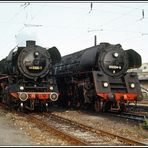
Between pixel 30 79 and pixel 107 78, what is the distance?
4.04 meters

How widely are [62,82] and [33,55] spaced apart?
15.6ft

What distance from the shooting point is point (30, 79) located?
19.6 meters

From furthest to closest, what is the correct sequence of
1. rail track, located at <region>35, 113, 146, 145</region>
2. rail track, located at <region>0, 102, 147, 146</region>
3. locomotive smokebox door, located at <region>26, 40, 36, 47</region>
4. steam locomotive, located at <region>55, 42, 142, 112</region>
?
locomotive smokebox door, located at <region>26, 40, 36, 47</region>, steam locomotive, located at <region>55, 42, 142, 112</region>, rail track, located at <region>35, 113, 146, 145</region>, rail track, located at <region>0, 102, 147, 146</region>

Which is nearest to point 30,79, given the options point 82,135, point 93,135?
point 82,135

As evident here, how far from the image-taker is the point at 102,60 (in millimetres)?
A: 19328

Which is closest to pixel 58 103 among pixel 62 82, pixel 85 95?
pixel 62 82

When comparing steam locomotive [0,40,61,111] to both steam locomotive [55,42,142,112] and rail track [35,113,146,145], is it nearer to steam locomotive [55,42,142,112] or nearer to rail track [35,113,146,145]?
steam locomotive [55,42,142,112]

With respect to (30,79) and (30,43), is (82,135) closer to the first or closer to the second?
(30,79)

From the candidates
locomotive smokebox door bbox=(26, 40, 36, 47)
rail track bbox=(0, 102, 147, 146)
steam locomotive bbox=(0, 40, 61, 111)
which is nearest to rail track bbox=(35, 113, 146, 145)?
rail track bbox=(0, 102, 147, 146)

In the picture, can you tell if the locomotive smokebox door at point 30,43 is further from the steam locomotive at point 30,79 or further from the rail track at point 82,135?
the rail track at point 82,135

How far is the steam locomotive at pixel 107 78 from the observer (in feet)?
61.5

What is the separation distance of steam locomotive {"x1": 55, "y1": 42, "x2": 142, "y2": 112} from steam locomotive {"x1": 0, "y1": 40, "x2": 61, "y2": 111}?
174 centimetres

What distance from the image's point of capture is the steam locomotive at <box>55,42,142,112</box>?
1875 centimetres

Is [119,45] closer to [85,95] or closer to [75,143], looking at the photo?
[85,95]
